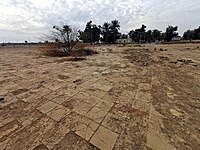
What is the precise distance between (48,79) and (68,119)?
7.24 ft

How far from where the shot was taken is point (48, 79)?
3.96 metres

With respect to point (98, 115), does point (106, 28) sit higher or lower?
higher

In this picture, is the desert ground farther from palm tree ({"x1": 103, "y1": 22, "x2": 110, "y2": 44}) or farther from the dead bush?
palm tree ({"x1": 103, "y1": 22, "x2": 110, "y2": 44})

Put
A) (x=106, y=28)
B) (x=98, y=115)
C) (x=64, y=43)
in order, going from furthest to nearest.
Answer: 1. (x=106, y=28)
2. (x=64, y=43)
3. (x=98, y=115)

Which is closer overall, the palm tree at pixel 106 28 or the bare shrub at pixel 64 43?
the bare shrub at pixel 64 43

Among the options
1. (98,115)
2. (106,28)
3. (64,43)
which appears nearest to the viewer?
(98,115)

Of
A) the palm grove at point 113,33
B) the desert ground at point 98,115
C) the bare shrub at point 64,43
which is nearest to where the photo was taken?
the desert ground at point 98,115

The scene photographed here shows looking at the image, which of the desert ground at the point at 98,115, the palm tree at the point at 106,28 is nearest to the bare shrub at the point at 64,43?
the desert ground at the point at 98,115

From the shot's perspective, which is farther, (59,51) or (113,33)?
(113,33)

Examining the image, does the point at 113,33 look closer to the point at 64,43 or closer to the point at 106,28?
the point at 106,28

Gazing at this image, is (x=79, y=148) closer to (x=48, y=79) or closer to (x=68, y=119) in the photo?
(x=68, y=119)

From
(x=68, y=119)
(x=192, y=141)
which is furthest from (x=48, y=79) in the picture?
(x=192, y=141)

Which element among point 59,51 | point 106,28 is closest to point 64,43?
point 59,51

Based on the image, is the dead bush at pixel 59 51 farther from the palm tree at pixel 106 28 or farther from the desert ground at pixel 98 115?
the palm tree at pixel 106 28
